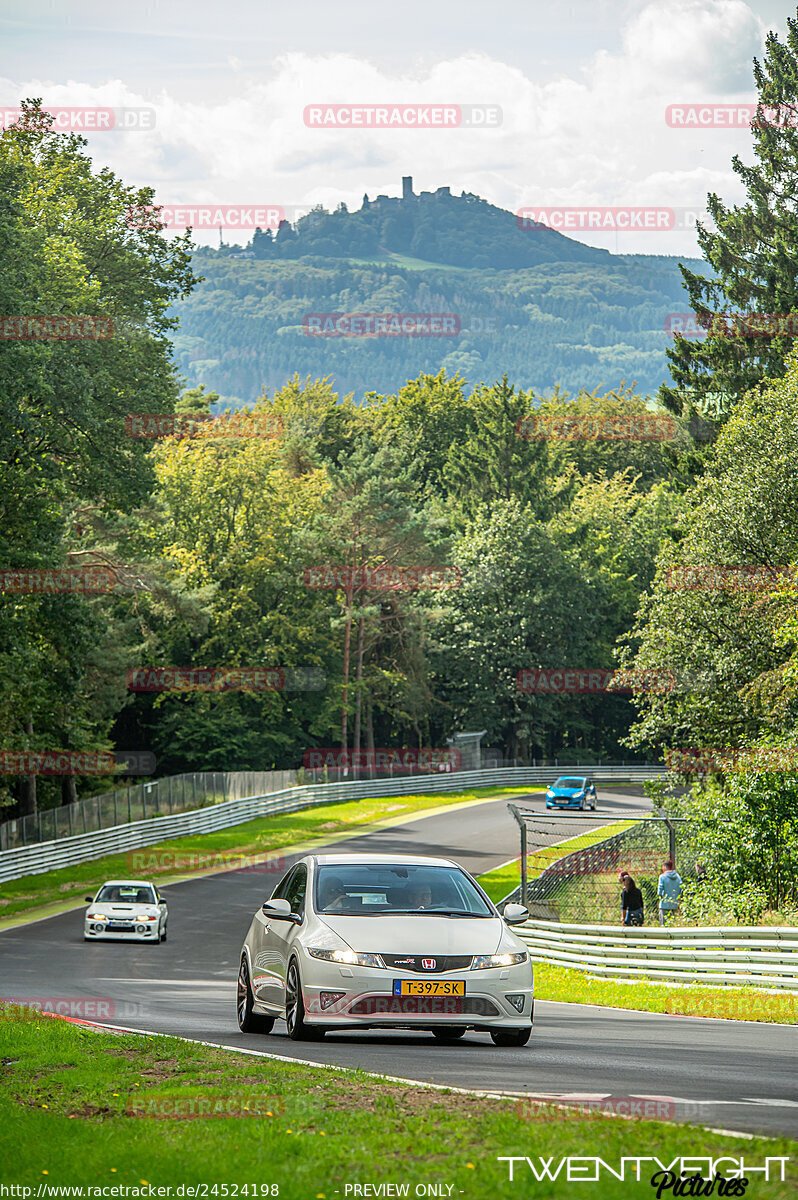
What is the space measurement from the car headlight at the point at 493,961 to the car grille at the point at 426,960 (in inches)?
2.3

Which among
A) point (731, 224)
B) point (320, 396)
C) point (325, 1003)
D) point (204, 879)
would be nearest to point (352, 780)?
point (204, 879)

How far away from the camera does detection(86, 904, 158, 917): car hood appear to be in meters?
29.8

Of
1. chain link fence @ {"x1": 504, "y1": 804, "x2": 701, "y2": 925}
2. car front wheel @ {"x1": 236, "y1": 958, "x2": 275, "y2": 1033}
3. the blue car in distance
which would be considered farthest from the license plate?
the blue car in distance

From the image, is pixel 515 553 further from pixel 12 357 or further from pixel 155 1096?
pixel 155 1096

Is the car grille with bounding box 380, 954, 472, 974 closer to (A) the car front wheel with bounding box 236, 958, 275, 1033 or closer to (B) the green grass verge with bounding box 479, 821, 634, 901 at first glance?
(A) the car front wheel with bounding box 236, 958, 275, 1033

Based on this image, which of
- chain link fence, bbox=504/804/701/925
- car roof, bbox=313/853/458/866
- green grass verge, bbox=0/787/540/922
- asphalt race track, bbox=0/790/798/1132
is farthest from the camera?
green grass verge, bbox=0/787/540/922

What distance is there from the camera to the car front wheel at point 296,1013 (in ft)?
35.0

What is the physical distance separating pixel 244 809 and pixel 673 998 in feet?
129

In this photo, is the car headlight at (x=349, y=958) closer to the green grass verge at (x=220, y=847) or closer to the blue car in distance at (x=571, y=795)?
the green grass verge at (x=220, y=847)

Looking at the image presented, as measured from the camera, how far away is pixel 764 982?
695 inches

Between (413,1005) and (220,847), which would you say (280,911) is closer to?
(413,1005)

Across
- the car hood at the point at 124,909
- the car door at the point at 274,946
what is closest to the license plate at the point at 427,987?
the car door at the point at 274,946

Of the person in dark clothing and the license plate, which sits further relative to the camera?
the person in dark clothing

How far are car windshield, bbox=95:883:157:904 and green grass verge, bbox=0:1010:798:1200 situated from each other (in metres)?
21.8
